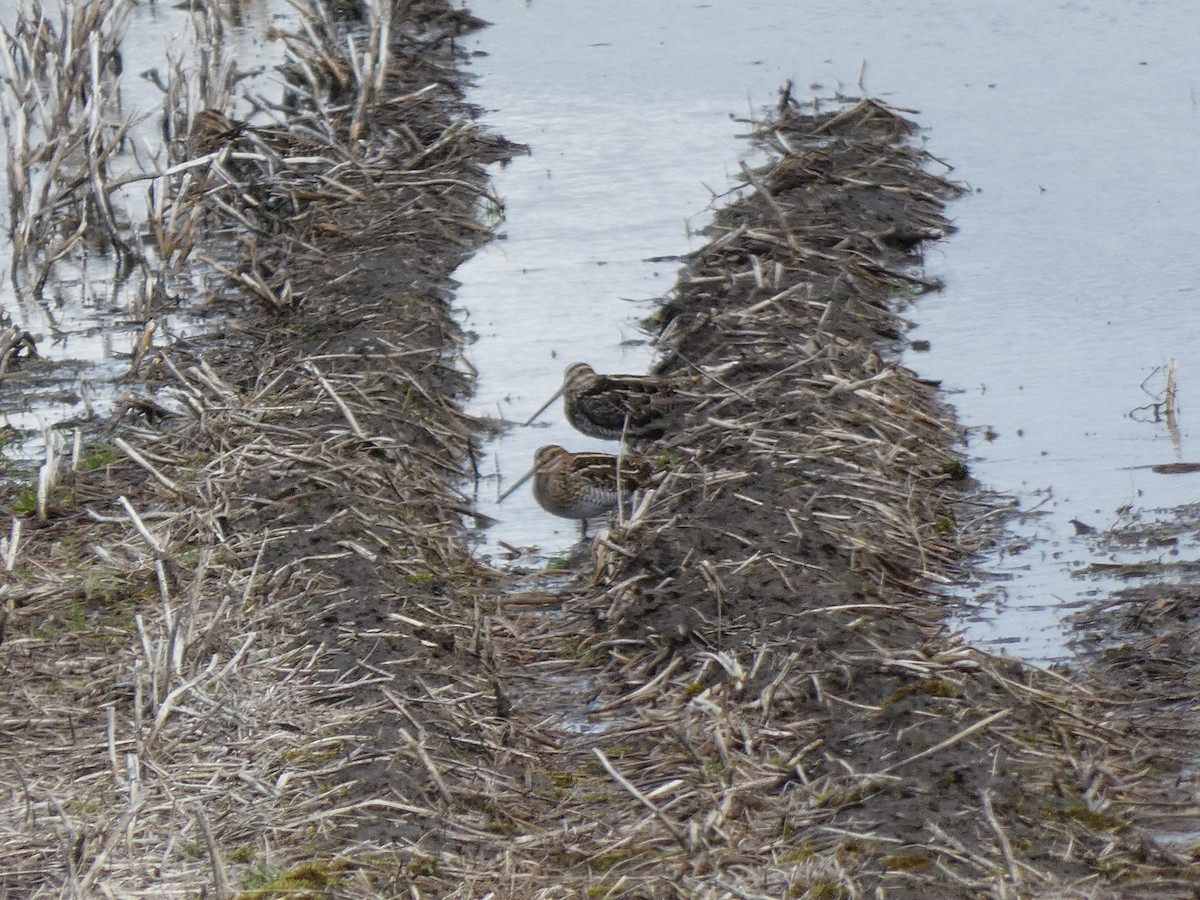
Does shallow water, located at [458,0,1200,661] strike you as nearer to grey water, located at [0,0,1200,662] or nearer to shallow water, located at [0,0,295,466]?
grey water, located at [0,0,1200,662]

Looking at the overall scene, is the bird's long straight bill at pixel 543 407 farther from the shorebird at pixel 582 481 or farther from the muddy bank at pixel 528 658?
the shorebird at pixel 582 481

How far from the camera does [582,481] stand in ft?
19.0

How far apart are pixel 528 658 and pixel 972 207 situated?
482cm

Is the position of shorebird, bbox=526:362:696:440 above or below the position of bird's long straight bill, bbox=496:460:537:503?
above

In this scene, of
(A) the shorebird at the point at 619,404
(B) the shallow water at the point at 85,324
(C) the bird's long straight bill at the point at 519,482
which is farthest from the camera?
(B) the shallow water at the point at 85,324

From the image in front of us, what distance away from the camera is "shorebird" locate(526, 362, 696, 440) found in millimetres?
6312

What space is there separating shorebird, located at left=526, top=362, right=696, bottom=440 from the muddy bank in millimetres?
148

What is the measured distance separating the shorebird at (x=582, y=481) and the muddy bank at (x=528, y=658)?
0.18 metres

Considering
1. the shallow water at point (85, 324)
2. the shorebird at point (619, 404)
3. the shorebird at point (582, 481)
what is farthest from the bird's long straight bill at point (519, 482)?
the shallow water at point (85, 324)

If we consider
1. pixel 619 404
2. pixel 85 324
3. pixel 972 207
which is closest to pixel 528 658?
pixel 619 404

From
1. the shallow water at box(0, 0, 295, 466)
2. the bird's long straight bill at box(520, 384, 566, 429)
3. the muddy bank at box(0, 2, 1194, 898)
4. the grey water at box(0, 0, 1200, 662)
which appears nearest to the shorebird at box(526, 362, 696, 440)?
the bird's long straight bill at box(520, 384, 566, 429)

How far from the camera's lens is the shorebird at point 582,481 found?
5.81 m

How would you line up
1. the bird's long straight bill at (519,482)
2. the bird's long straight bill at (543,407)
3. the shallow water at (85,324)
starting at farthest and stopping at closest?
the shallow water at (85,324), the bird's long straight bill at (543,407), the bird's long straight bill at (519,482)

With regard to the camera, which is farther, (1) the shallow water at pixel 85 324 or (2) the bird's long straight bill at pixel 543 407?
(1) the shallow water at pixel 85 324
